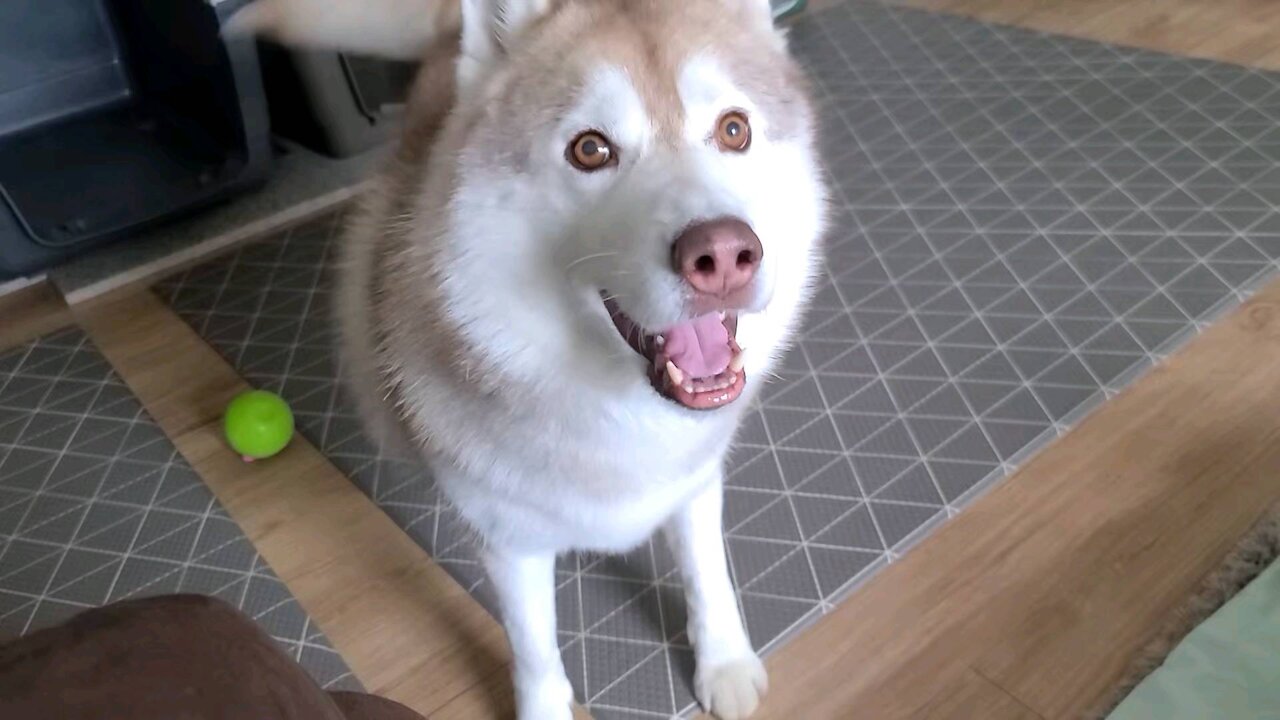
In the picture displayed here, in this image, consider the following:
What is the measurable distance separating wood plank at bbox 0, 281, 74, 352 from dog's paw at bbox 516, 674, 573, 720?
166cm

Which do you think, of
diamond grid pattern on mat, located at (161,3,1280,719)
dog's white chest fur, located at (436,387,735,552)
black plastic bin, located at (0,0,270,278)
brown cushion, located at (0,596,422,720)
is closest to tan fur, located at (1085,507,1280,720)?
diamond grid pattern on mat, located at (161,3,1280,719)

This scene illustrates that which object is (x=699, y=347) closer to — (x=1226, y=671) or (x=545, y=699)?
(x=545, y=699)

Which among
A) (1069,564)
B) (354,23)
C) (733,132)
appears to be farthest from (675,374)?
(354,23)

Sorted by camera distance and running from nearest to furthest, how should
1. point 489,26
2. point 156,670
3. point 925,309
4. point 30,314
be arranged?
point 156,670 < point 489,26 < point 925,309 < point 30,314

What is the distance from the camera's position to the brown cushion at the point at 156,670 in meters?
0.54

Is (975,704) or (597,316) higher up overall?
(597,316)

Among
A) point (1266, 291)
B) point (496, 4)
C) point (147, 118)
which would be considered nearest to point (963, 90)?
point (1266, 291)

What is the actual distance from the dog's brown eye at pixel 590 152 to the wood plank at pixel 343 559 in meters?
0.82

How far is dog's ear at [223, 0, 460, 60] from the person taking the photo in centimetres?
169

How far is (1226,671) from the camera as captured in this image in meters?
1.12

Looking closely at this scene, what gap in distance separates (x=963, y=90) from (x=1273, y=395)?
1.38m

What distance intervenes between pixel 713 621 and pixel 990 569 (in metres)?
0.45

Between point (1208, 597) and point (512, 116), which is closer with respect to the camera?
point (512, 116)

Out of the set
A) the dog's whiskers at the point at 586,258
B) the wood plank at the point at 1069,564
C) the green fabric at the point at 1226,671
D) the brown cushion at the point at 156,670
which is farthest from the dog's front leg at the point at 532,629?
the green fabric at the point at 1226,671
